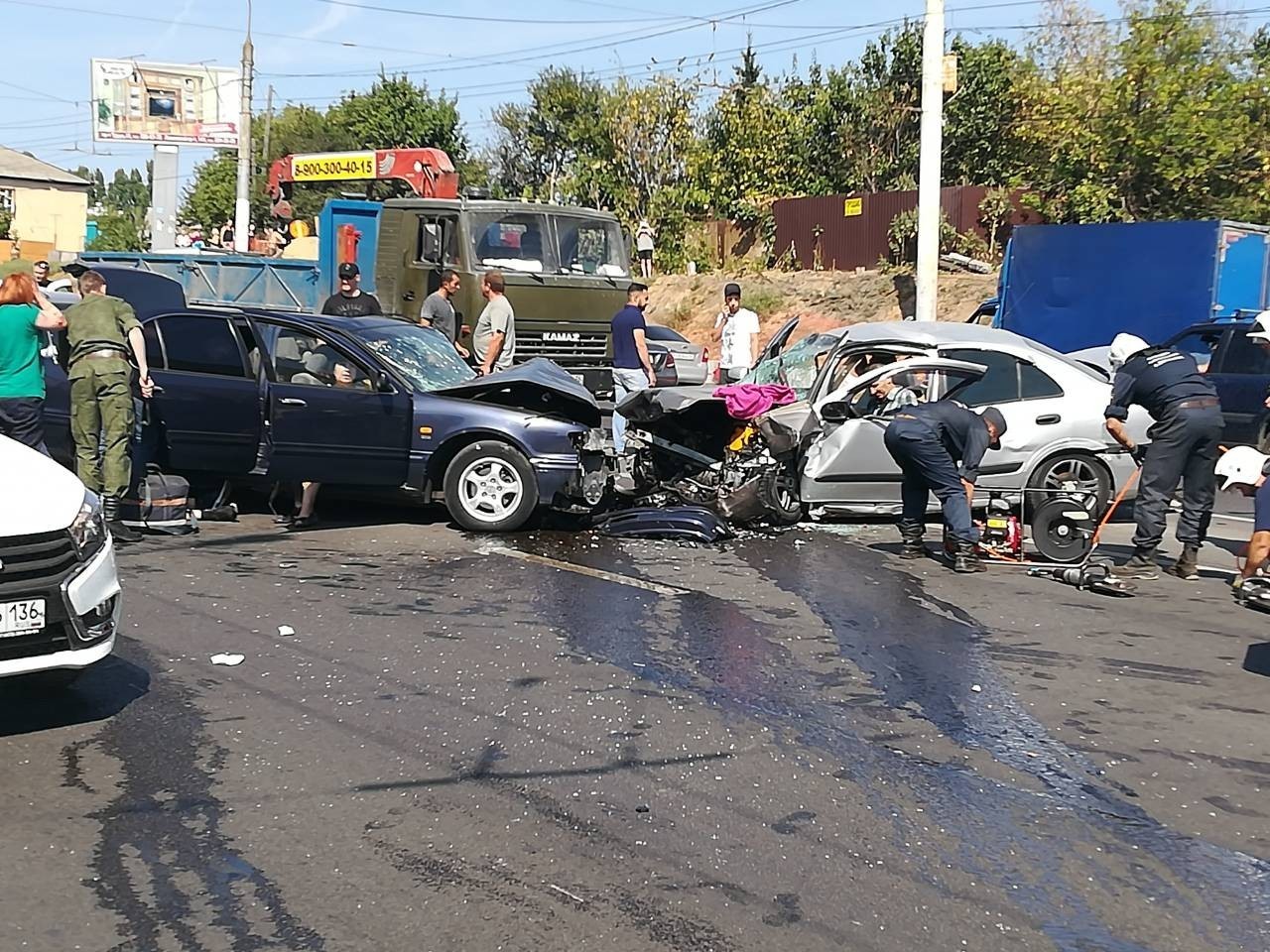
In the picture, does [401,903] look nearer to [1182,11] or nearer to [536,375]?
[536,375]

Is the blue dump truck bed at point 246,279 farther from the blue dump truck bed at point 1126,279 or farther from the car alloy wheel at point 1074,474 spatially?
the car alloy wheel at point 1074,474

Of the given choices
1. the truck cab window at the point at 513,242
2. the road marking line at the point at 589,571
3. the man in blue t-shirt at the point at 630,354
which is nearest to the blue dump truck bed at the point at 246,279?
the truck cab window at the point at 513,242

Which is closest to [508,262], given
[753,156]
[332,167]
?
[332,167]

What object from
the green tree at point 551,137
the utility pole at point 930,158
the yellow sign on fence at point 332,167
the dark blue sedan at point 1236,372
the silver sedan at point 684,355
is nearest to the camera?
the dark blue sedan at point 1236,372

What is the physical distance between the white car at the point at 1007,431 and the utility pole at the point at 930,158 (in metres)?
7.09

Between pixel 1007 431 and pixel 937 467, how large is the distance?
5.10 feet

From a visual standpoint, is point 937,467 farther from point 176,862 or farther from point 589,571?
point 176,862

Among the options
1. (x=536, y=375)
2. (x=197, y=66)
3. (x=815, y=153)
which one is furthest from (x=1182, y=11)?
(x=197, y=66)

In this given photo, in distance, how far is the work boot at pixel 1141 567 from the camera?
958cm

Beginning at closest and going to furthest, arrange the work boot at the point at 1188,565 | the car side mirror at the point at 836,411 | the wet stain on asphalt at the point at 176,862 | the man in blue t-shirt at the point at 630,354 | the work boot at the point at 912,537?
the wet stain on asphalt at the point at 176,862 → the work boot at the point at 1188,565 → the work boot at the point at 912,537 → the car side mirror at the point at 836,411 → the man in blue t-shirt at the point at 630,354

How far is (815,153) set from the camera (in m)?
40.0

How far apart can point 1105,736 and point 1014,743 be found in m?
0.46

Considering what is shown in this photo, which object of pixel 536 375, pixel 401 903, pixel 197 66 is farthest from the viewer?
pixel 197 66

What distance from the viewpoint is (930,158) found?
736 inches
